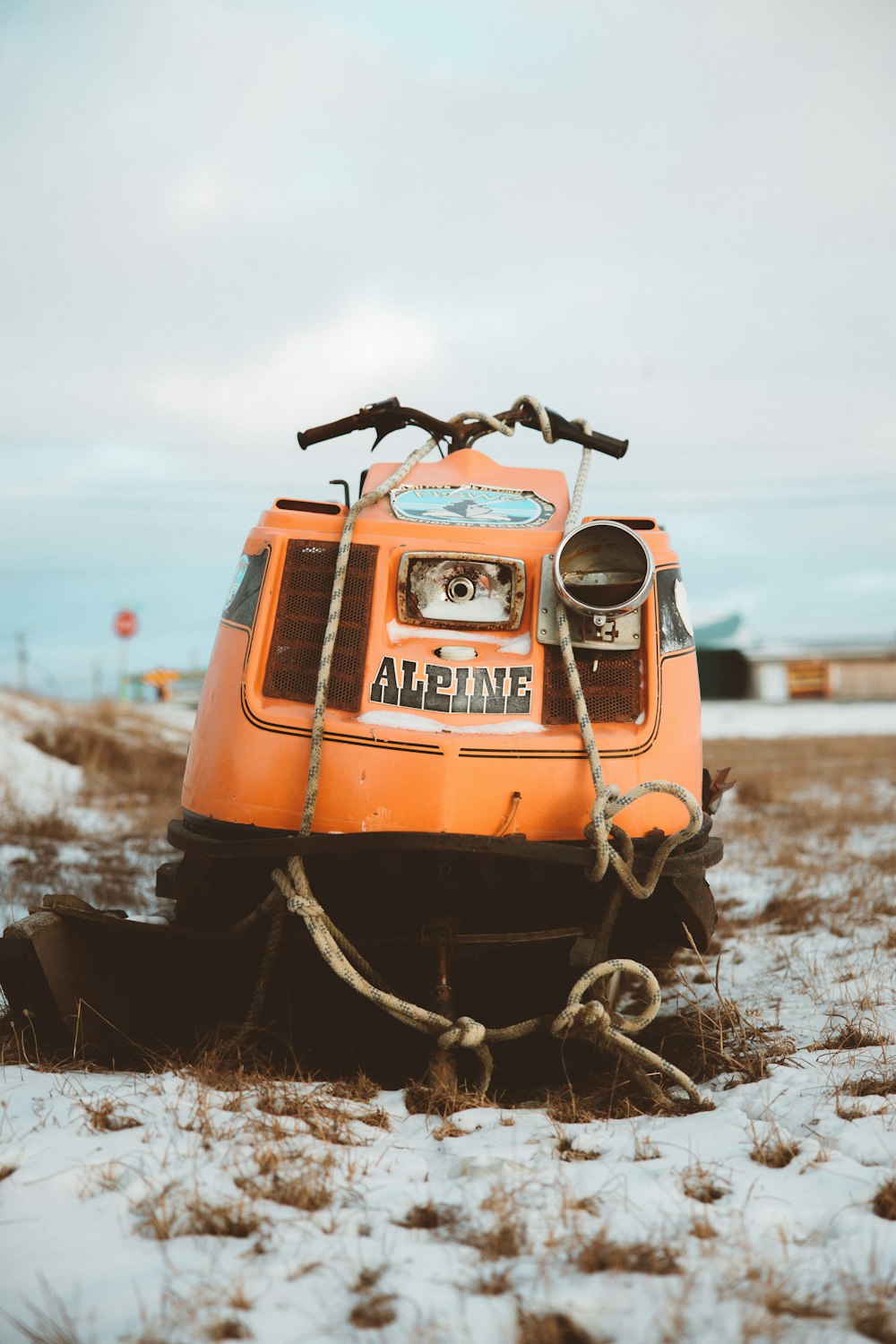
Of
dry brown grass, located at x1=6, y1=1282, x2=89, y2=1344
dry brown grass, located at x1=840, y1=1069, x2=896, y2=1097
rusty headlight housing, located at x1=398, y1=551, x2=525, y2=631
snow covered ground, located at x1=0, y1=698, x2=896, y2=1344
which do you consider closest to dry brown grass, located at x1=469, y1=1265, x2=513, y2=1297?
snow covered ground, located at x1=0, y1=698, x2=896, y2=1344

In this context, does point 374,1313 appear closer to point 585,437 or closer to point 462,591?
point 462,591

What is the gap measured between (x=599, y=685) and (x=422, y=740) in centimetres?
59

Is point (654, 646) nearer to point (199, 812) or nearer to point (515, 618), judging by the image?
point (515, 618)

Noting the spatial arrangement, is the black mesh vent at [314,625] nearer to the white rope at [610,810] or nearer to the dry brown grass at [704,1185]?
the white rope at [610,810]

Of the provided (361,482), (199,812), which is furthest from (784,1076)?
(361,482)

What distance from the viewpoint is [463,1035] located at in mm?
Result: 2920

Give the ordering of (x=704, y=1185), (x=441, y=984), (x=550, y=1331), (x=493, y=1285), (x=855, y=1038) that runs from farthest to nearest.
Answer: (x=855, y=1038) < (x=441, y=984) < (x=704, y=1185) < (x=493, y=1285) < (x=550, y=1331)

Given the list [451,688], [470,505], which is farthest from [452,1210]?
[470,505]

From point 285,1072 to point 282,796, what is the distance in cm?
84

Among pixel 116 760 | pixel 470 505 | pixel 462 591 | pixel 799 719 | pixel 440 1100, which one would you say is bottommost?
pixel 116 760

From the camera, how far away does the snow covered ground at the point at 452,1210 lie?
182cm

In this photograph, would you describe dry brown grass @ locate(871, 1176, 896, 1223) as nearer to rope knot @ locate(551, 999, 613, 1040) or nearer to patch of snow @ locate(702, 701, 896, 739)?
rope knot @ locate(551, 999, 613, 1040)

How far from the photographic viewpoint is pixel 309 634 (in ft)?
10.6

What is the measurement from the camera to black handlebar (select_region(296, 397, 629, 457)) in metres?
3.86
